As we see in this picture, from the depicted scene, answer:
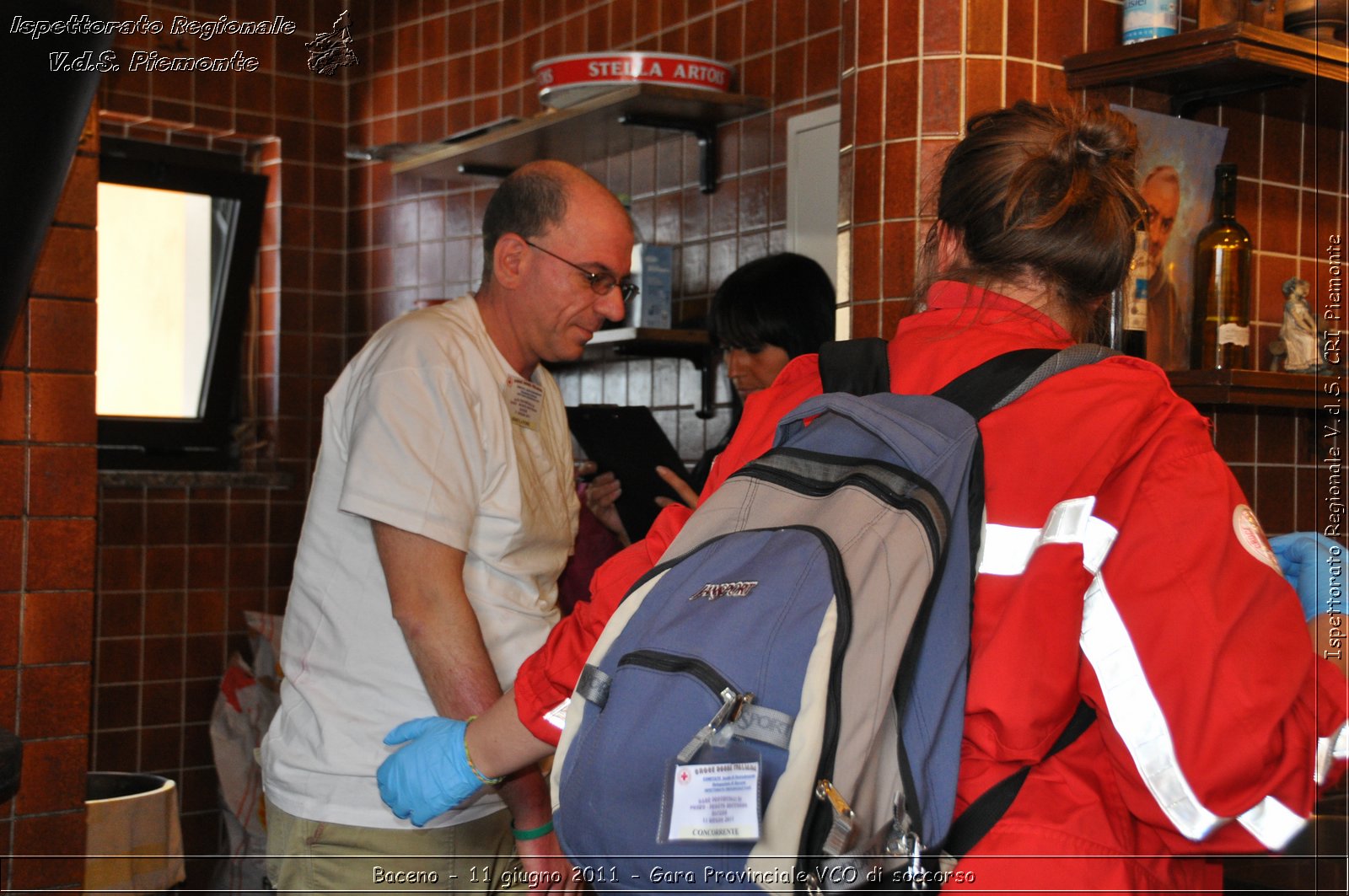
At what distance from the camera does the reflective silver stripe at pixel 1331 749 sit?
3.35 ft

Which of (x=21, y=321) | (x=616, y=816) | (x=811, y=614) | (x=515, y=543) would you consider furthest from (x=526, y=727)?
(x=21, y=321)

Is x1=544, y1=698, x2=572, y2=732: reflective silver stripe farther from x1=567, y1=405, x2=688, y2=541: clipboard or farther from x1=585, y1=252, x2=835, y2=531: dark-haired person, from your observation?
x1=567, y1=405, x2=688, y2=541: clipboard

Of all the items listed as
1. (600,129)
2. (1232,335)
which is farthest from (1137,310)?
(600,129)

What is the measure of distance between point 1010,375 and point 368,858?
1.08m

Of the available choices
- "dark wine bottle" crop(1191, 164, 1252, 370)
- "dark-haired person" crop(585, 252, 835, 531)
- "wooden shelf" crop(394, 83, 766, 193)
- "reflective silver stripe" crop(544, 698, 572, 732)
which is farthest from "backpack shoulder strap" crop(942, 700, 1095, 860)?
"wooden shelf" crop(394, 83, 766, 193)

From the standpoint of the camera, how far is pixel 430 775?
1287mm

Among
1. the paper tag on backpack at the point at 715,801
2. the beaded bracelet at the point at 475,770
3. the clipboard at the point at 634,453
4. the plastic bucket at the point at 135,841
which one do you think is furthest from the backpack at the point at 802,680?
the plastic bucket at the point at 135,841

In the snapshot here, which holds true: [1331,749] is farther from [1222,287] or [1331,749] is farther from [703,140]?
[703,140]

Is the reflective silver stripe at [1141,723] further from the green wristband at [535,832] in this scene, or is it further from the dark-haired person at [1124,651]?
the green wristband at [535,832]

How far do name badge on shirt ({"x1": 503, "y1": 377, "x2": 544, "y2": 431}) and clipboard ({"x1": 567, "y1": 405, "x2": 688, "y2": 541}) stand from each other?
897mm

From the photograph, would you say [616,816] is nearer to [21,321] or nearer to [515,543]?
[515,543]

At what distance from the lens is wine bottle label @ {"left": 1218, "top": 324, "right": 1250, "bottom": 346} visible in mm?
2047

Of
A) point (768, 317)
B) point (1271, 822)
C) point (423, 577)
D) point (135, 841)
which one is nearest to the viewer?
point (1271, 822)

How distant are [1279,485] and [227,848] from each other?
125 inches
